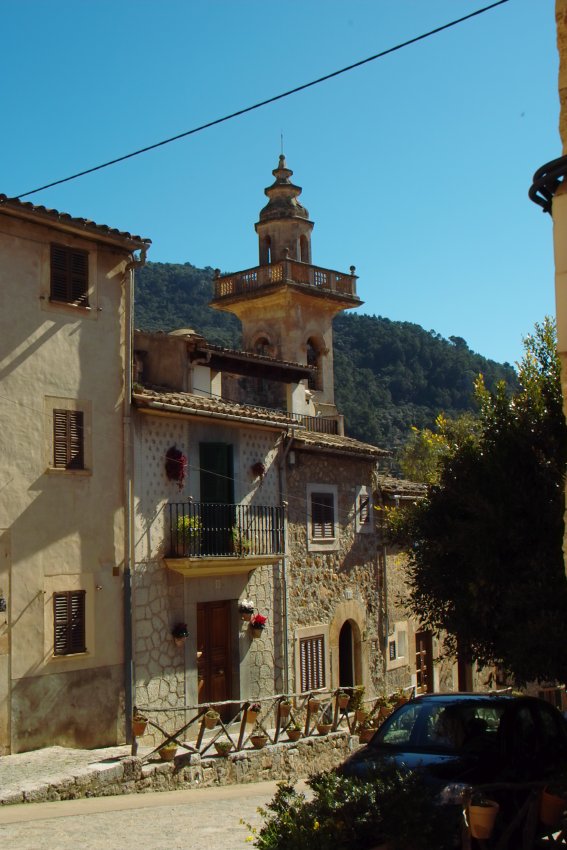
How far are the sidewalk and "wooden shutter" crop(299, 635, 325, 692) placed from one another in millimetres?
6444

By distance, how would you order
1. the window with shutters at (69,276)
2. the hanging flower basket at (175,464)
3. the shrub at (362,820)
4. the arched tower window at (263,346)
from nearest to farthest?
the shrub at (362,820) < the window with shutters at (69,276) < the hanging flower basket at (175,464) < the arched tower window at (263,346)

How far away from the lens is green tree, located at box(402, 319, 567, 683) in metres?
11.4

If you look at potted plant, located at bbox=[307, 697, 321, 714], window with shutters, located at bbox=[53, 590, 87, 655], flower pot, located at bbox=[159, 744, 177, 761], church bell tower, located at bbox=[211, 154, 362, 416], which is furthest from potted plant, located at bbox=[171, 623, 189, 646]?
church bell tower, located at bbox=[211, 154, 362, 416]

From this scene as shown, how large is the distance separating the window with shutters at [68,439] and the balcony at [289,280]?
16769 millimetres

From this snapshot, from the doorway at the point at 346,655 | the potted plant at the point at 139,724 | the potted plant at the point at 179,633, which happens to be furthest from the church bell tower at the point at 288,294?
the potted plant at the point at 139,724

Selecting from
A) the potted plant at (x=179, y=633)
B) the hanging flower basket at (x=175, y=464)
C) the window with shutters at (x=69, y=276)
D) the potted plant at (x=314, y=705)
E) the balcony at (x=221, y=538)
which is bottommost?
the potted plant at (x=314, y=705)

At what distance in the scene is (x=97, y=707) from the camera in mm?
17188

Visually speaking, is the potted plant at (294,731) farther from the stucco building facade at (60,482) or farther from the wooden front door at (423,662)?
the wooden front door at (423,662)

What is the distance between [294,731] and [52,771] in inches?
210

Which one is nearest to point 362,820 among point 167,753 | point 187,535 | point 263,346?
point 167,753

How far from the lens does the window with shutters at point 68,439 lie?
17.3 m

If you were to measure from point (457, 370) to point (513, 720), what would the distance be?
82979mm

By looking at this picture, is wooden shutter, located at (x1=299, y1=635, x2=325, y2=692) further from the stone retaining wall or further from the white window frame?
the stone retaining wall

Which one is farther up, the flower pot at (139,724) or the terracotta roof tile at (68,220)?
the terracotta roof tile at (68,220)
